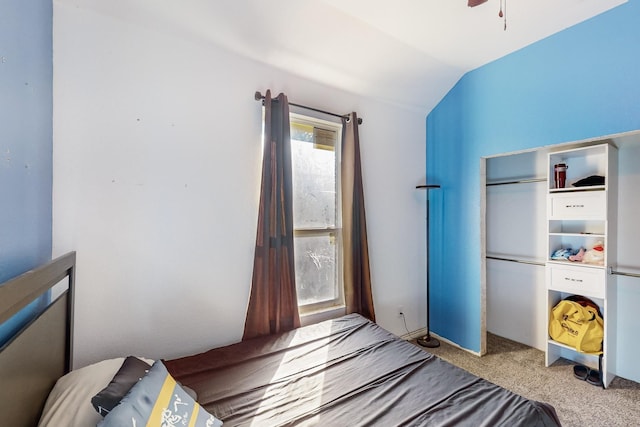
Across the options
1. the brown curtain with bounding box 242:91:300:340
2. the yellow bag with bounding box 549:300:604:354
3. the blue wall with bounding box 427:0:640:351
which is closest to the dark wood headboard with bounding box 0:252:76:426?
the brown curtain with bounding box 242:91:300:340

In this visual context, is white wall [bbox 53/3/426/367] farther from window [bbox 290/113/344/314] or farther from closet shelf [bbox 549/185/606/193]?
closet shelf [bbox 549/185/606/193]

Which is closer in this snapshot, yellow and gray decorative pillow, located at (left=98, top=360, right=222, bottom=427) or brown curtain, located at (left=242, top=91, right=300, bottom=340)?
yellow and gray decorative pillow, located at (left=98, top=360, right=222, bottom=427)

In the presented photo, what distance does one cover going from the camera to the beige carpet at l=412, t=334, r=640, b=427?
1.82 meters

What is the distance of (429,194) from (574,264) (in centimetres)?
137

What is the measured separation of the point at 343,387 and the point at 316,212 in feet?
4.61

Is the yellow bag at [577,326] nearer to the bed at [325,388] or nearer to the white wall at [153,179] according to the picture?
the bed at [325,388]

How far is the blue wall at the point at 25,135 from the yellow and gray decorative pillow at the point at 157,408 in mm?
443

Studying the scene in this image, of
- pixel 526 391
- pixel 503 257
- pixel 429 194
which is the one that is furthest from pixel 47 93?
pixel 503 257

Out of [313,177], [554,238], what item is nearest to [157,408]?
[313,177]

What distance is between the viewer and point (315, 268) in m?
2.46

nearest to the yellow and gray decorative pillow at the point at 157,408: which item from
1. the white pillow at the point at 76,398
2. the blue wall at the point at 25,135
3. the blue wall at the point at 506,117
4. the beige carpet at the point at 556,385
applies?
the white pillow at the point at 76,398

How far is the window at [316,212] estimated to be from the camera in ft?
7.73

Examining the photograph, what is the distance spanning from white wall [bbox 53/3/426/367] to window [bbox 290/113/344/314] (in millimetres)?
382

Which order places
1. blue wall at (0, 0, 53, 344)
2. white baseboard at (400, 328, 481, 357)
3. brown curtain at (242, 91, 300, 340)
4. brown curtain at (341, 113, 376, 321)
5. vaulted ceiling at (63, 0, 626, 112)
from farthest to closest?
white baseboard at (400, 328, 481, 357), brown curtain at (341, 113, 376, 321), brown curtain at (242, 91, 300, 340), vaulted ceiling at (63, 0, 626, 112), blue wall at (0, 0, 53, 344)
